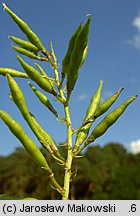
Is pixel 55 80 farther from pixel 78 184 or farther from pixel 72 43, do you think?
pixel 78 184

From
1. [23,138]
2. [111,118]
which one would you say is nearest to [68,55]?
[111,118]

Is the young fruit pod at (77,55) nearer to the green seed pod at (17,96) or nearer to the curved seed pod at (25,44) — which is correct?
the green seed pod at (17,96)

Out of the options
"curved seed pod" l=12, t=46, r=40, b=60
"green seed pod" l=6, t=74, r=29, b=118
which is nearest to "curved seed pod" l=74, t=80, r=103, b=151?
"green seed pod" l=6, t=74, r=29, b=118

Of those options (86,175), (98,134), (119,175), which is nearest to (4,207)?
(98,134)

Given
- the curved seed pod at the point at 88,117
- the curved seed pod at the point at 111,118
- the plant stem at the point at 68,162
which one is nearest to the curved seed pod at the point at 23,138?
the plant stem at the point at 68,162

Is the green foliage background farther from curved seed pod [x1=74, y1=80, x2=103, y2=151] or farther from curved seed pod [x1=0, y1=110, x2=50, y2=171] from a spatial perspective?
curved seed pod [x1=0, y1=110, x2=50, y2=171]

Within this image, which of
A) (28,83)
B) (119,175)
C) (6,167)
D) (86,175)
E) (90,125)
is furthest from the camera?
(6,167)
